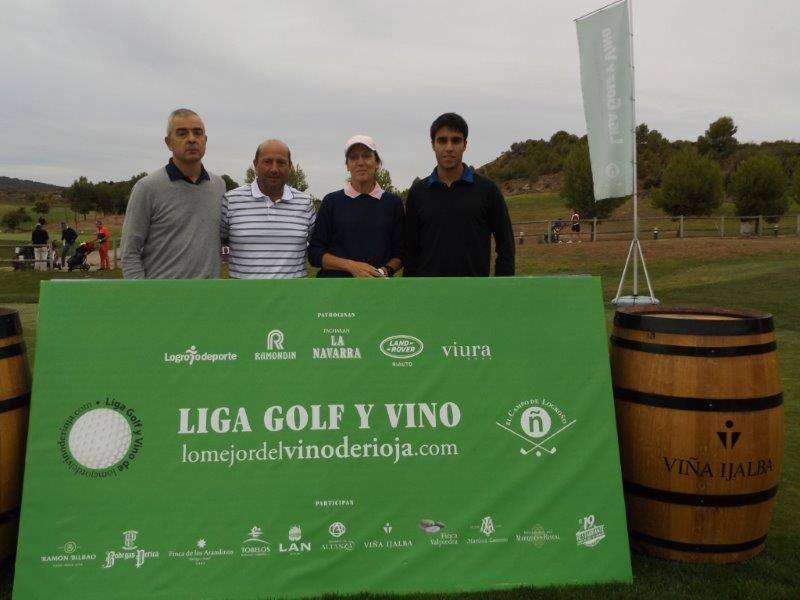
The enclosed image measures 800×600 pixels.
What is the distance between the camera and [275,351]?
9.43 feet

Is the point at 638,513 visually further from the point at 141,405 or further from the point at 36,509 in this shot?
the point at 36,509

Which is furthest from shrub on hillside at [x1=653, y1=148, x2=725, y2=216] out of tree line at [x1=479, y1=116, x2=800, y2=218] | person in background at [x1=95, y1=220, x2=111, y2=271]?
person in background at [x1=95, y1=220, x2=111, y2=271]

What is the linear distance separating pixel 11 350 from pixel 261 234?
1.36m

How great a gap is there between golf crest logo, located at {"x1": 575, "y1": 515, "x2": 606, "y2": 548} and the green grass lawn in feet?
0.55

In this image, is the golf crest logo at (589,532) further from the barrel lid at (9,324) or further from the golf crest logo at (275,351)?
the barrel lid at (9,324)

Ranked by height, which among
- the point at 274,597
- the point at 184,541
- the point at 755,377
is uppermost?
the point at 755,377

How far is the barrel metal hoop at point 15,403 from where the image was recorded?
278 cm

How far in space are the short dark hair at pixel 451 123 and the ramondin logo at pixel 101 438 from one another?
84.2 inches

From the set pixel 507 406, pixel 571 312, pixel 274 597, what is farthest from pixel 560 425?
pixel 274 597

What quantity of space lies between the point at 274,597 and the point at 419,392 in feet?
3.09

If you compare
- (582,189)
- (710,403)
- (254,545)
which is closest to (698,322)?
(710,403)

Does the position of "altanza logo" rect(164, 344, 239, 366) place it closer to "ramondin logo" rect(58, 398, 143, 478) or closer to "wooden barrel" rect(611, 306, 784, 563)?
"ramondin logo" rect(58, 398, 143, 478)

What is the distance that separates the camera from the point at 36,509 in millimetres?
2652

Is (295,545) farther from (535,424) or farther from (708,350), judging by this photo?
(708,350)
